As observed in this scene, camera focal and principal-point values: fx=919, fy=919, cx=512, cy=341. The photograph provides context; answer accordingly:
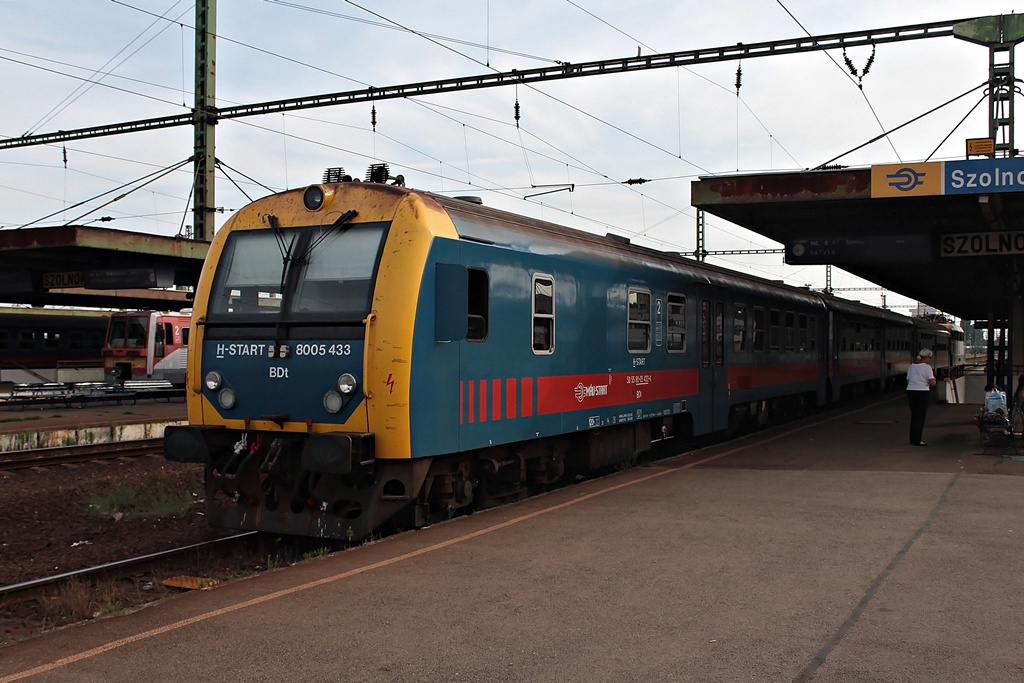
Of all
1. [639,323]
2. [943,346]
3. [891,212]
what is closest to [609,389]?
[639,323]

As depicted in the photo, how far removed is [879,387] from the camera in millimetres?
32812

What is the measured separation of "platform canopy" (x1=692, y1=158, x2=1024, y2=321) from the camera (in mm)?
12977

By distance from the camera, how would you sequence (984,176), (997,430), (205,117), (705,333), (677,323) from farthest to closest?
(205,117) → (705,333) → (677,323) → (997,430) → (984,176)

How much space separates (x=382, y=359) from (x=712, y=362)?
8258 millimetres

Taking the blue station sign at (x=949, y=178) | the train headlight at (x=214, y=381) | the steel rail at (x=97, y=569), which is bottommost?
the steel rail at (x=97, y=569)

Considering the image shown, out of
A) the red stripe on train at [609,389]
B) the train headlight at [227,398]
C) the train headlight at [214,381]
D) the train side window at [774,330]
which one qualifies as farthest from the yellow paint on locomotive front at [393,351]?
the train side window at [774,330]

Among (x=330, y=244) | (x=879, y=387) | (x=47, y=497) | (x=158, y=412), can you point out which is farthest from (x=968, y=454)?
(x=879, y=387)

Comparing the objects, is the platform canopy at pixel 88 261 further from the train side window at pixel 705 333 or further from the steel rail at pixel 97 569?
the steel rail at pixel 97 569

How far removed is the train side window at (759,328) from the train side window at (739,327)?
0.71 m

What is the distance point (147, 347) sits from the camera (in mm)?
29797

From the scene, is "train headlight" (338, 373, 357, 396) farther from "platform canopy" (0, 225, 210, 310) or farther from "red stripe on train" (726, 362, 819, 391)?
"platform canopy" (0, 225, 210, 310)

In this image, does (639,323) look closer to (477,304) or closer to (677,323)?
(677,323)

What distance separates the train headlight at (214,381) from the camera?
8.28m

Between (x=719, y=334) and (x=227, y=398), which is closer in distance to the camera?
(x=227, y=398)
